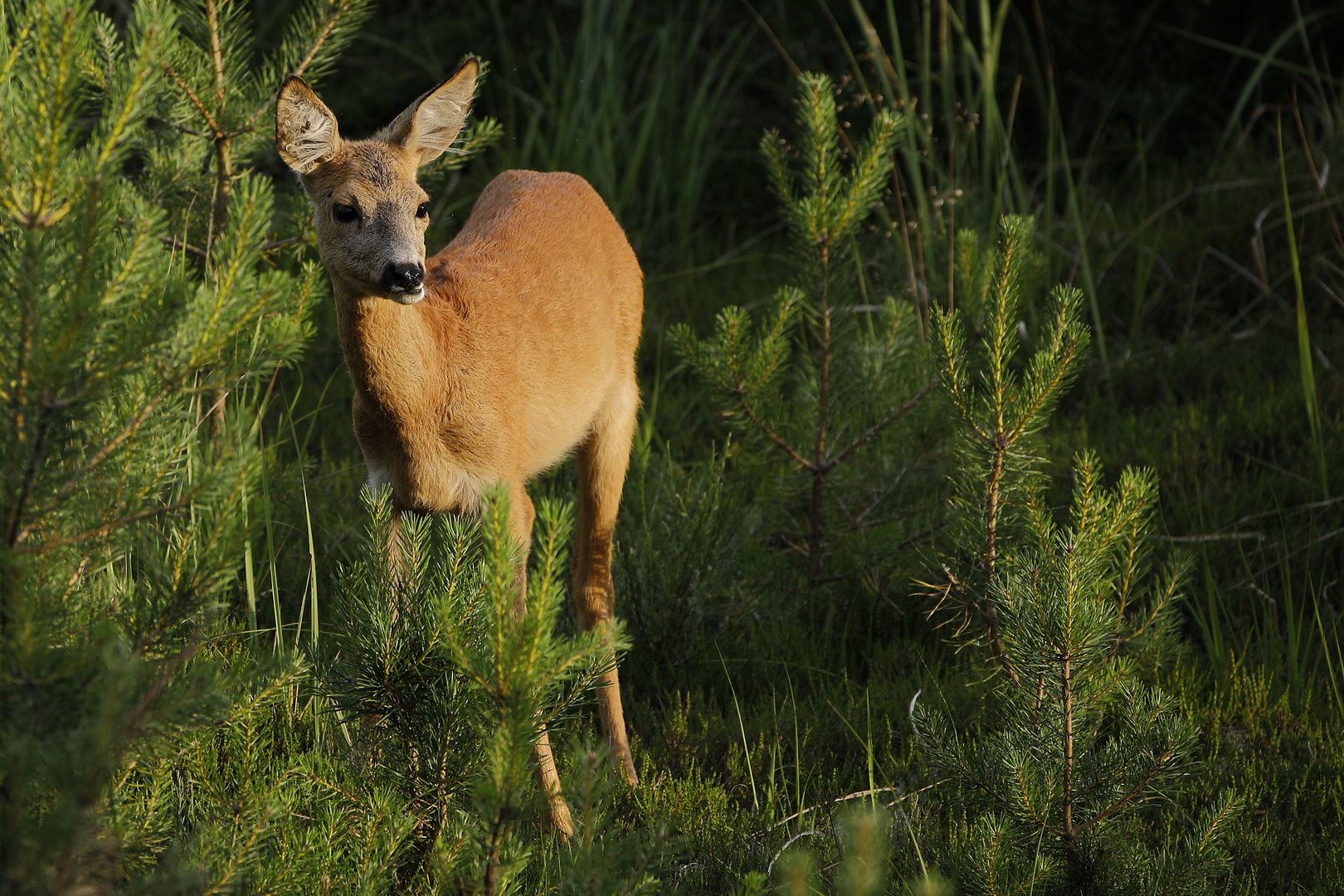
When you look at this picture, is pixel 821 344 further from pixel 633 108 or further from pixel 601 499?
pixel 633 108

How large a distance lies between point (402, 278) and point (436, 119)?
0.68 metres

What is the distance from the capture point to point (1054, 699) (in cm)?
250

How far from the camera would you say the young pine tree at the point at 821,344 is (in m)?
3.47

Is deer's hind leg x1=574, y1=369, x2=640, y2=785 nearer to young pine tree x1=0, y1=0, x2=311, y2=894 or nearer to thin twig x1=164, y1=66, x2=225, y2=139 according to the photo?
thin twig x1=164, y1=66, x2=225, y2=139

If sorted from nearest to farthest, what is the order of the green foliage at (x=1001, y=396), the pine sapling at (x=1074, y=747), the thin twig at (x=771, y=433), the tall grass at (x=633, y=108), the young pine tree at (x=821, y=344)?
the pine sapling at (x=1074, y=747), the green foliage at (x=1001, y=396), the young pine tree at (x=821, y=344), the thin twig at (x=771, y=433), the tall grass at (x=633, y=108)

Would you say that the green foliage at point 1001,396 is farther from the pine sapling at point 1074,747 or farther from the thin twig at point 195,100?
the thin twig at point 195,100

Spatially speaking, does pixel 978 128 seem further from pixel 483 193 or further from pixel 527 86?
pixel 483 193

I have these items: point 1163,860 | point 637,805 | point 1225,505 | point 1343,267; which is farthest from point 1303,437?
point 637,805

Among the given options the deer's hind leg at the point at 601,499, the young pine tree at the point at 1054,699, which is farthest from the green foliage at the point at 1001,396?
the deer's hind leg at the point at 601,499

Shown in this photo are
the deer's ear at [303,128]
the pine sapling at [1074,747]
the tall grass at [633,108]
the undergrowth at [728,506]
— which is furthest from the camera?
the tall grass at [633,108]

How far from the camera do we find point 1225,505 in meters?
4.30

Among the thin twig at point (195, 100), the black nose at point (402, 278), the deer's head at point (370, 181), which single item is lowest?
the black nose at point (402, 278)

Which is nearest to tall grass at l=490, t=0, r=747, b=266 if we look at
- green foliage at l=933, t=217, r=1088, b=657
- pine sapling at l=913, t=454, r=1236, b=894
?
green foliage at l=933, t=217, r=1088, b=657

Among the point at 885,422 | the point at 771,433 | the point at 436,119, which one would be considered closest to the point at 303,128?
the point at 436,119
